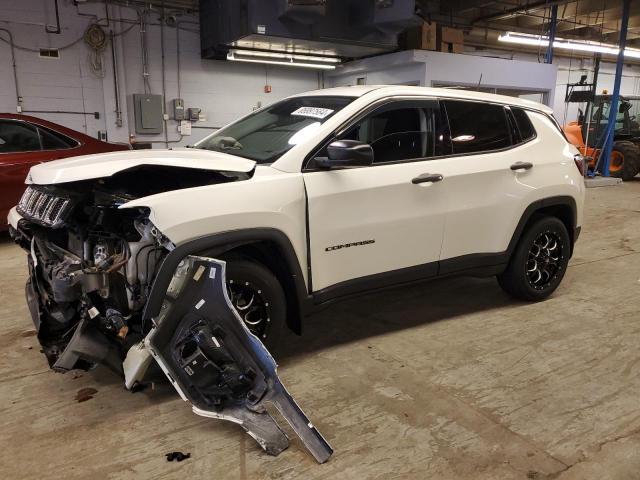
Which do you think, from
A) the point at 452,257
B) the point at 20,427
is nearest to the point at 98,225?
the point at 20,427

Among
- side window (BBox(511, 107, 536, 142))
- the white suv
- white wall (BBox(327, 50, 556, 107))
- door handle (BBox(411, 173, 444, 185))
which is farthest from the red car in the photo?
white wall (BBox(327, 50, 556, 107))

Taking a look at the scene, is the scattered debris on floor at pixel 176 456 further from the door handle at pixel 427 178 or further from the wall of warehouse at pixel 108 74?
the wall of warehouse at pixel 108 74

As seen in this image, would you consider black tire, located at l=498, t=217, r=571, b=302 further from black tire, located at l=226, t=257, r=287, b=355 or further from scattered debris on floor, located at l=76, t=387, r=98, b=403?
scattered debris on floor, located at l=76, t=387, r=98, b=403

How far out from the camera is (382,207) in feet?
10.0

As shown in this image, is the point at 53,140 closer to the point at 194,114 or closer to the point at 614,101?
the point at 194,114

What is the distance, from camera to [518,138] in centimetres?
379

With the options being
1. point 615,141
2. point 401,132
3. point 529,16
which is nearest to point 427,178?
point 401,132

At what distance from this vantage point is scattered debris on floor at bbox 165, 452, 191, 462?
2.20 meters

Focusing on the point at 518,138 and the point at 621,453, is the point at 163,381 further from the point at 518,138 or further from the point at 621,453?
the point at 518,138

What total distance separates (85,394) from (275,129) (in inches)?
75.4

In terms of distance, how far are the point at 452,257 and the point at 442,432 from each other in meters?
1.39

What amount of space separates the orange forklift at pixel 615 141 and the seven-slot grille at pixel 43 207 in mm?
12627

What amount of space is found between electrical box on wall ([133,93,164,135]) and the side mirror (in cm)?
828

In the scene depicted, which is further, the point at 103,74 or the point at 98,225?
the point at 103,74
